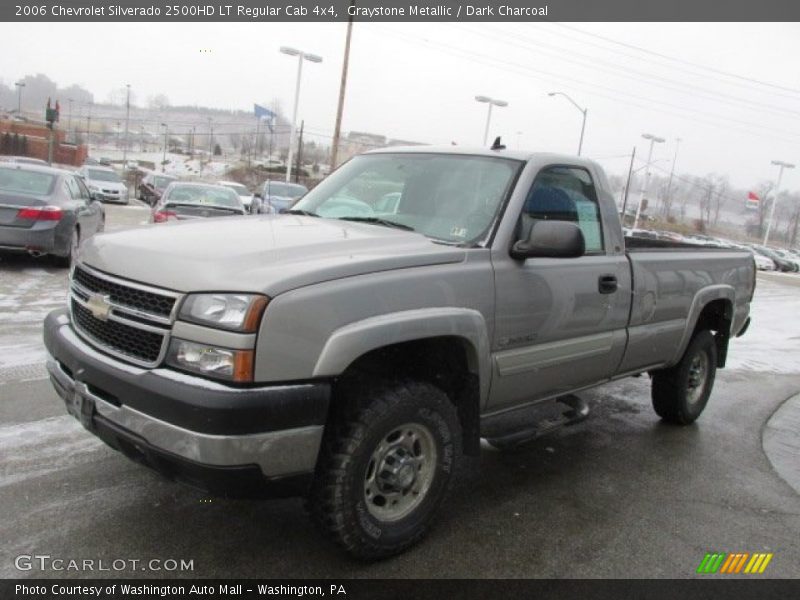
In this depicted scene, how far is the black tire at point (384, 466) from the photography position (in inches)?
112

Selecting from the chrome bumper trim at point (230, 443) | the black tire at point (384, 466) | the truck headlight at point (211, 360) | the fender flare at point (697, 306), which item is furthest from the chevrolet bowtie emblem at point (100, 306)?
the fender flare at point (697, 306)

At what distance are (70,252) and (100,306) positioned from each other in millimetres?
8195

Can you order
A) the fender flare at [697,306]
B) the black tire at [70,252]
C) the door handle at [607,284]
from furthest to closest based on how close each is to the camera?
the black tire at [70,252], the fender flare at [697,306], the door handle at [607,284]

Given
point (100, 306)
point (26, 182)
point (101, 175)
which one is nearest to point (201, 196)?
point (26, 182)

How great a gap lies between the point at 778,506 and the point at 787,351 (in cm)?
677

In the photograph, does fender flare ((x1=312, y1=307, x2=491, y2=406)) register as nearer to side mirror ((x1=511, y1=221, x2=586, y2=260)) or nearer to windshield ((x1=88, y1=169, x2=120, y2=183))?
side mirror ((x1=511, y1=221, x2=586, y2=260))

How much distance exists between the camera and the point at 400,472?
3080mm

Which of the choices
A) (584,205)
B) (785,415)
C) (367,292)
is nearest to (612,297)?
(584,205)

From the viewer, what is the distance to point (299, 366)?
263cm

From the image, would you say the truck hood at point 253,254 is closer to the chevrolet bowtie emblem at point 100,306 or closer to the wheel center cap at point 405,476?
the chevrolet bowtie emblem at point 100,306

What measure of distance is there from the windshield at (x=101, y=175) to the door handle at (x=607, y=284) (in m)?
29.3

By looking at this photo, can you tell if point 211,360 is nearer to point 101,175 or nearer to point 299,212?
point 299,212

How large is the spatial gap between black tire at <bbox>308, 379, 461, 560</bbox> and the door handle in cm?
147

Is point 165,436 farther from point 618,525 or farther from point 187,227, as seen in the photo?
point 618,525
